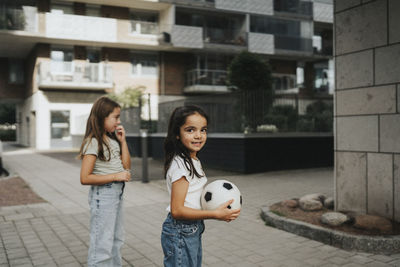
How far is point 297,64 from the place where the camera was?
32.2m

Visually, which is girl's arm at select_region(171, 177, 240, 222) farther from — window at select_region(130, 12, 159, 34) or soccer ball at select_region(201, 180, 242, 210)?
window at select_region(130, 12, 159, 34)

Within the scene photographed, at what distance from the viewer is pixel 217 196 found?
224 cm

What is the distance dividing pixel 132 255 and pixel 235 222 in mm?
1957

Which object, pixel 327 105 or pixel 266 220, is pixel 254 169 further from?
pixel 266 220

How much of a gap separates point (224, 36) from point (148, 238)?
25.1m

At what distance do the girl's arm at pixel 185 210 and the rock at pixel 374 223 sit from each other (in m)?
3.17

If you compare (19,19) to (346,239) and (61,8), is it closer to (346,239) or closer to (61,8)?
(61,8)

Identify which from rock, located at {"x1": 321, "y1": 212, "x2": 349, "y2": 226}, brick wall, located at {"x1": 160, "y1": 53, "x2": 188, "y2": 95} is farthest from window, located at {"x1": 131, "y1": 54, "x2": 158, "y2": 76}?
rock, located at {"x1": 321, "y1": 212, "x2": 349, "y2": 226}

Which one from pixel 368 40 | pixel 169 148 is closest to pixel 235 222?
pixel 368 40

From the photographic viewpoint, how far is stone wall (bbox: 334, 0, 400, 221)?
16.6ft

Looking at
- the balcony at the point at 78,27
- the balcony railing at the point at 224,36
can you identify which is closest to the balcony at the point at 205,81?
the balcony railing at the point at 224,36

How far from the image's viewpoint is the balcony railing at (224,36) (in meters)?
27.7

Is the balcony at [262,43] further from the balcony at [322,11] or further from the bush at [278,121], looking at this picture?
the bush at [278,121]

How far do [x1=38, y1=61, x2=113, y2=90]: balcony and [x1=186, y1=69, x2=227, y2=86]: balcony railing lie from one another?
19.0 feet
